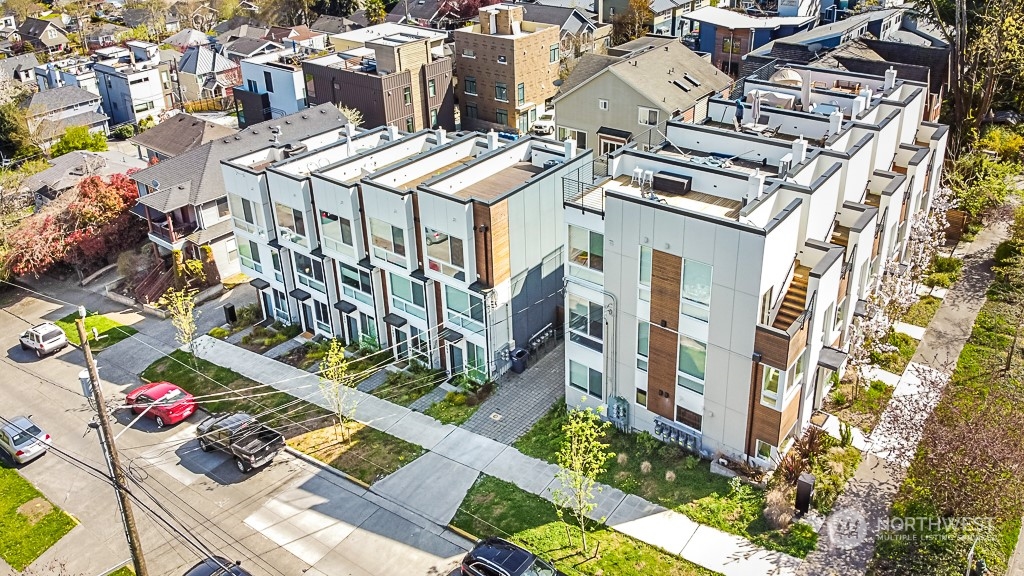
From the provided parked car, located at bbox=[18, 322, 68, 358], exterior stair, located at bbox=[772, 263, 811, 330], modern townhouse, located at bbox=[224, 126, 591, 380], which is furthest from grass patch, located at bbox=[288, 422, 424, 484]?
parked car, located at bbox=[18, 322, 68, 358]

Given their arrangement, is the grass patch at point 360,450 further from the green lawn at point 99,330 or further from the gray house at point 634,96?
the gray house at point 634,96

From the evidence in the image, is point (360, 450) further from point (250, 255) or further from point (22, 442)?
point (250, 255)

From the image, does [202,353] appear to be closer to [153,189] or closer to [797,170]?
[153,189]

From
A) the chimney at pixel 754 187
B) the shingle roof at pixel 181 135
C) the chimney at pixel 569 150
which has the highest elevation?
the chimney at pixel 754 187

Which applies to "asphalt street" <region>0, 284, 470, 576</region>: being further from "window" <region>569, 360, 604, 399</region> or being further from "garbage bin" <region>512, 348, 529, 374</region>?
"garbage bin" <region>512, 348, 529, 374</region>

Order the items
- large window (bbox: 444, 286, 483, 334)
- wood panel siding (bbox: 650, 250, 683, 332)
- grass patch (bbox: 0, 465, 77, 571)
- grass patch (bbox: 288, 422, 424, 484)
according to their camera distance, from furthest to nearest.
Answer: large window (bbox: 444, 286, 483, 334), grass patch (bbox: 288, 422, 424, 484), grass patch (bbox: 0, 465, 77, 571), wood panel siding (bbox: 650, 250, 683, 332)

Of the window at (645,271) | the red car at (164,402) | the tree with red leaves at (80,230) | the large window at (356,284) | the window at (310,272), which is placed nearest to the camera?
the window at (645,271)

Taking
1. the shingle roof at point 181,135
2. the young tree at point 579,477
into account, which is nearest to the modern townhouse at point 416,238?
the young tree at point 579,477
